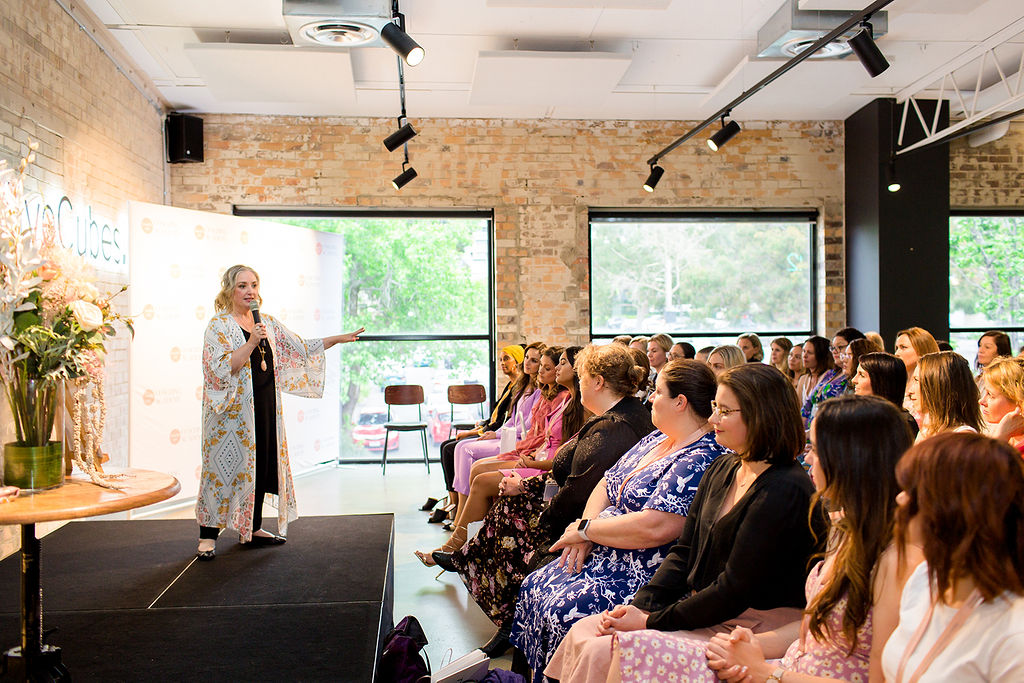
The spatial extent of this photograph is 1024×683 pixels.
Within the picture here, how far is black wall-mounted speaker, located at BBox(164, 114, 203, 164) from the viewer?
7.42m

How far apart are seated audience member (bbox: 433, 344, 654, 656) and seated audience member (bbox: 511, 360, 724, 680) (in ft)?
1.15

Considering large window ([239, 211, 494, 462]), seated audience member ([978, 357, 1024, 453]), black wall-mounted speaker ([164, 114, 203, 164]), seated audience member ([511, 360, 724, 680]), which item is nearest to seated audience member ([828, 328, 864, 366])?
seated audience member ([978, 357, 1024, 453])

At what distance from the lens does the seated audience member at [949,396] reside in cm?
300

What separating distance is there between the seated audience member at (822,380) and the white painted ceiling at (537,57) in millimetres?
2187

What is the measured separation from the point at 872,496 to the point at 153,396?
552cm

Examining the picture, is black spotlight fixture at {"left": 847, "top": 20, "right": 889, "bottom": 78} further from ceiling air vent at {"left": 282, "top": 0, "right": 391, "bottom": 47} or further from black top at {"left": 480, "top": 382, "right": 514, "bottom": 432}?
black top at {"left": 480, "top": 382, "right": 514, "bottom": 432}

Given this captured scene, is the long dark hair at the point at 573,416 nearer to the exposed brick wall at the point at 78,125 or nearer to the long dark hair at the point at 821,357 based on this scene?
the long dark hair at the point at 821,357

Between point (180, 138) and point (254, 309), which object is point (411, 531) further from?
point (180, 138)

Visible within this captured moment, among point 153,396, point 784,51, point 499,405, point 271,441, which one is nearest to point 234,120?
point 153,396

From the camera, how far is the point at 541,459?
14.5 ft

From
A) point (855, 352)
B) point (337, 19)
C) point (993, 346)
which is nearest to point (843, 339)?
point (993, 346)

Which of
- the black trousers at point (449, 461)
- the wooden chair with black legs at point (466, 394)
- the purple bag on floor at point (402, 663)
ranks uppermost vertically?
the wooden chair with black legs at point (466, 394)

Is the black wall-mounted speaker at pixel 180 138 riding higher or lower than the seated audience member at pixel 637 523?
higher

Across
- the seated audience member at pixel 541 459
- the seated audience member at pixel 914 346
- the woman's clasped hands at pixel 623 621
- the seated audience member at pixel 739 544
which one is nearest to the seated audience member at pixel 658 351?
the seated audience member at pixel 914 346
